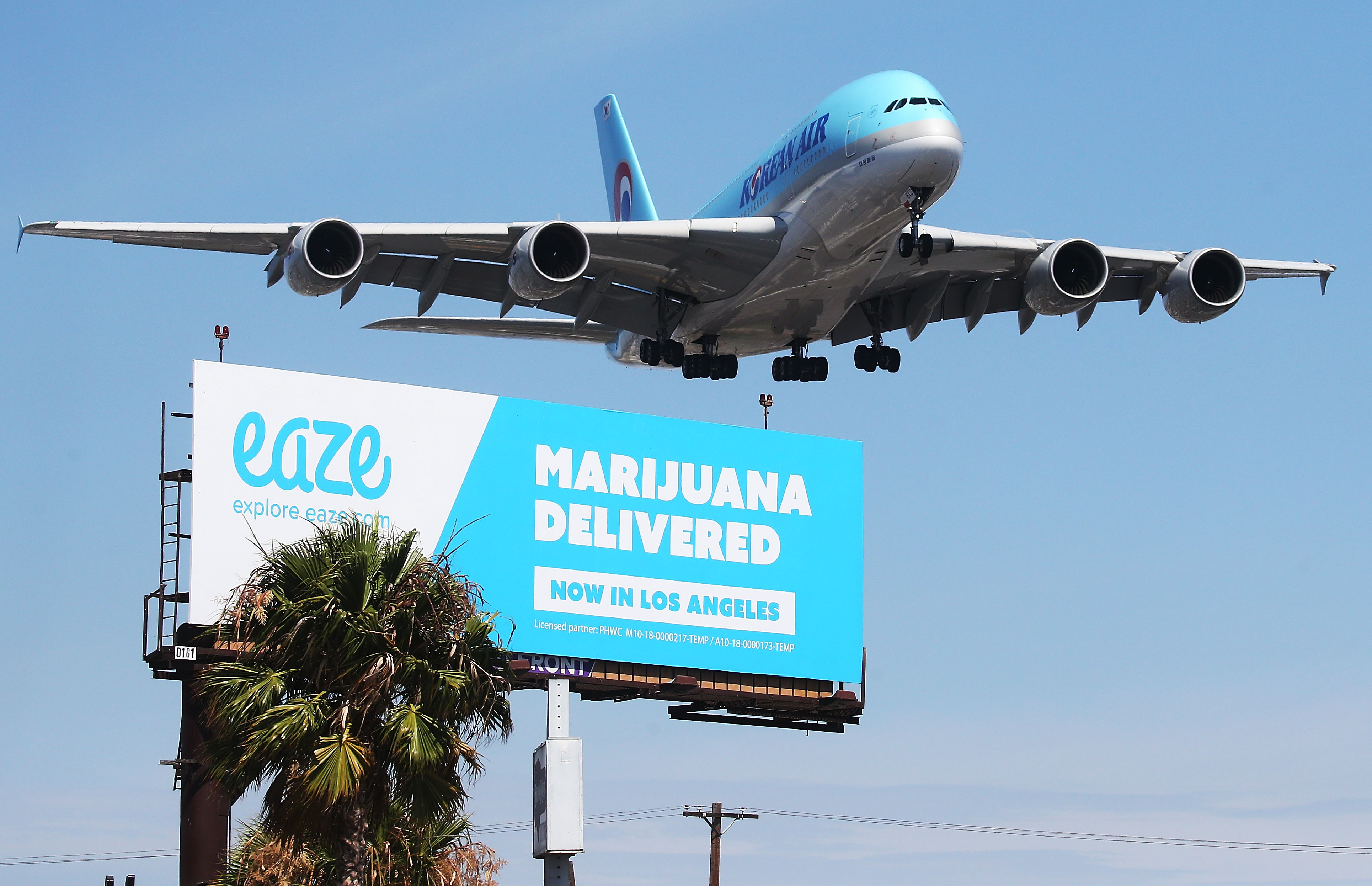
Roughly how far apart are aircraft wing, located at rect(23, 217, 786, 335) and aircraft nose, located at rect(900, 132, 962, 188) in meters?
3.56

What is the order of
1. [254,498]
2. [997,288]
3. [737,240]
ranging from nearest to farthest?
[737,240] → [254,498] → [997,288]

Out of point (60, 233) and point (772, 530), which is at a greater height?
point (60, 233)

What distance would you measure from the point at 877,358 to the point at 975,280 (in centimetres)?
277

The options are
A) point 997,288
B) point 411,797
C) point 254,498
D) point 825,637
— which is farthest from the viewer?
point 825,637

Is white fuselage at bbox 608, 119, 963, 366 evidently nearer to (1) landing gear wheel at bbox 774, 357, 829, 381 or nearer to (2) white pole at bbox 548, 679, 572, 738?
(1) landing gear wheel at bbox 774, 357, 829, 381

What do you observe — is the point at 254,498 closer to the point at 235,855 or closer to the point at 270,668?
the point at 235,855

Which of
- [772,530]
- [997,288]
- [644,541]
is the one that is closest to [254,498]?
[644,541]

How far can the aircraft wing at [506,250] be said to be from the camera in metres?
30.3

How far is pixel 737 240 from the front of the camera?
32875 millimetres

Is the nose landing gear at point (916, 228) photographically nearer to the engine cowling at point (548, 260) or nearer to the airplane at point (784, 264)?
the airplane at point (784, 264)

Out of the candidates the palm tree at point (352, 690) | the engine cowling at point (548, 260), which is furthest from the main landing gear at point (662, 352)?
the palm tree at point (352, 690)

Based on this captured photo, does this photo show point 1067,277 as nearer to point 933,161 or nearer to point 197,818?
point 933,161

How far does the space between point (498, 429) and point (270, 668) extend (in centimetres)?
2062

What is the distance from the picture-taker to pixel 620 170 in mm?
48625
